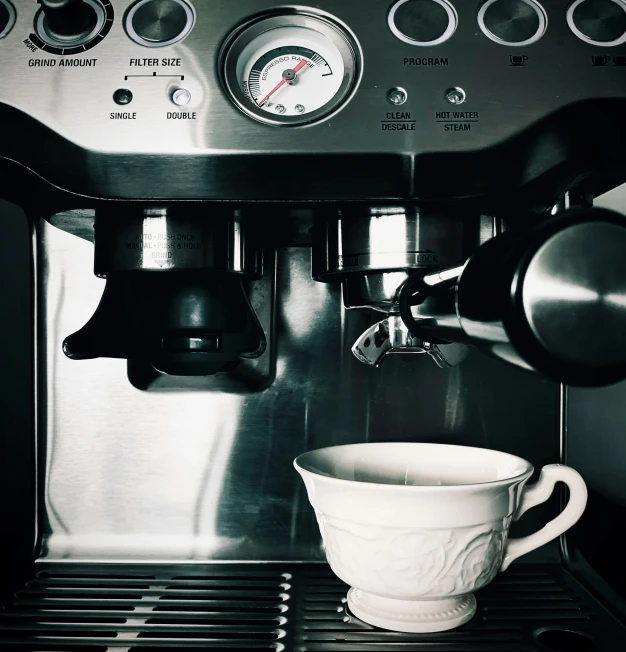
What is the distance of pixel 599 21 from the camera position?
0.35 m

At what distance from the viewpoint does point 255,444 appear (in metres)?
0.53

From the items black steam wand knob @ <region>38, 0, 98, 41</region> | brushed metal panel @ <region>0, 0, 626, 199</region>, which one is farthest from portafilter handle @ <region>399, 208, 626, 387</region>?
black steam wand knob @ <region>38, 0, 98, 41</region>

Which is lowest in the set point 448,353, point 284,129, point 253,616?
point 253,616

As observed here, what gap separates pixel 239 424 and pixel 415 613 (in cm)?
20

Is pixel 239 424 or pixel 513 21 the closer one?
pixel 513 21

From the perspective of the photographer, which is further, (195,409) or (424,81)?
(195,409)

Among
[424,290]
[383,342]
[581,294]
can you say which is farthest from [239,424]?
[581,294]

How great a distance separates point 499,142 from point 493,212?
66 mm

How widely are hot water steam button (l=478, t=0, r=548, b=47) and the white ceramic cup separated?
0.23m

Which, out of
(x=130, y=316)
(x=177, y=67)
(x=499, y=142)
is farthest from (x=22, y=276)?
(x=499, y=142)

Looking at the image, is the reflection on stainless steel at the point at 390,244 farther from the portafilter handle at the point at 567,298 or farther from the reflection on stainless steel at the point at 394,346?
the portafilter handle at the point at 567,298

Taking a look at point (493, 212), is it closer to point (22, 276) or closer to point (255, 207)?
point (255, 207)

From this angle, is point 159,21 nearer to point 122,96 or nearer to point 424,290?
point 122,96

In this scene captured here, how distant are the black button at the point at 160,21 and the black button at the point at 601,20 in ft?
0.65
